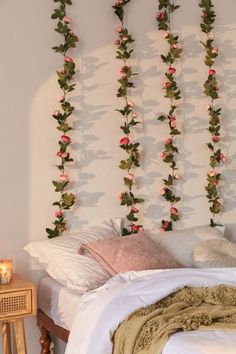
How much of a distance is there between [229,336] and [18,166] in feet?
5.72

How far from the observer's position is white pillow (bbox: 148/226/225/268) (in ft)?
12.0

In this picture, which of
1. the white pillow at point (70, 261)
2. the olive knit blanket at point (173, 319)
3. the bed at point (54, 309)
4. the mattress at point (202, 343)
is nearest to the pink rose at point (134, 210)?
the white pillow at point (70, 261)

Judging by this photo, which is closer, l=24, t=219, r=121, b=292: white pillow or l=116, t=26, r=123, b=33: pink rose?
l=24, t=219, r=121, b=292: white pillow

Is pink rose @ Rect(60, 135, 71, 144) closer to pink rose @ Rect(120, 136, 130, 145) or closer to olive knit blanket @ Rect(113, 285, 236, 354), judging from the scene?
pink rose @ Rect(120, 136, 130, 145)

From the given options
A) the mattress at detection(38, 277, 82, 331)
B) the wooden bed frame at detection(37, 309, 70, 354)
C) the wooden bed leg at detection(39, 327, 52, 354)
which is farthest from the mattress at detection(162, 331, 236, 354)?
the wooden bed leg at detection(39, 327, 52, 354)

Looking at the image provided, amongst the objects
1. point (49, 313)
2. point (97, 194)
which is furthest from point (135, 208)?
point (49, 313)

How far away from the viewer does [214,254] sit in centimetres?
350

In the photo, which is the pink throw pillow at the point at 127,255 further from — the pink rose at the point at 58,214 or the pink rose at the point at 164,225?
the pink rose at the point at 164,225

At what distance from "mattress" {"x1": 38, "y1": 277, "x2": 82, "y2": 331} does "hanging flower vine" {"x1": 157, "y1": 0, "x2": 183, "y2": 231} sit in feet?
3.18

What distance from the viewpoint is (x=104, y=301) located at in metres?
2.73

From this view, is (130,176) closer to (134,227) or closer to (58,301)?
(134,227)

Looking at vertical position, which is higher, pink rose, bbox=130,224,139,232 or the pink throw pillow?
pink rose, bbox=130,224,139,232

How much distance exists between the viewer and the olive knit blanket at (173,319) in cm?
240

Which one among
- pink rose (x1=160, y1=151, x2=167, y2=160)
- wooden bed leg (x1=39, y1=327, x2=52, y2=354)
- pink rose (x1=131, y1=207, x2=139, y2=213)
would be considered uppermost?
pink rose (x1=160, y1=151, x2=167, y2=160)
